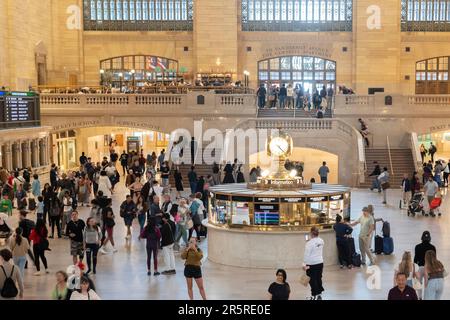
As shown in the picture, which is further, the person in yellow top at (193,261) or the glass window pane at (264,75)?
the glass window pane at (264,75)

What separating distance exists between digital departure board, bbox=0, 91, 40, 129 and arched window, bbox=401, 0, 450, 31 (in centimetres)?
2023

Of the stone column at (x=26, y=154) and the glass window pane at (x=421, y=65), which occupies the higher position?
the glass window pane at (x=421, y=65)

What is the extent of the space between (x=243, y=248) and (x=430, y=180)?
917cm

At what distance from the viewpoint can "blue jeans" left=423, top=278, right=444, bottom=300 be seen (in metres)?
11.1

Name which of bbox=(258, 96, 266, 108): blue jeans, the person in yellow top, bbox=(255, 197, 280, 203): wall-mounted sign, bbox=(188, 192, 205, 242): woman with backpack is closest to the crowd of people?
bbox=(258, 96, 266, 108): blue jeans

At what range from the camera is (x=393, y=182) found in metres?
30.6

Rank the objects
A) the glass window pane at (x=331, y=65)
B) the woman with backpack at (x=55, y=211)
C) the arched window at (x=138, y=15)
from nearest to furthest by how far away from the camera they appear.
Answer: the woman with backpack at (x=55, y=211), the arched window at (x=138, y=15), the glass window pane at (x=331, y=65)

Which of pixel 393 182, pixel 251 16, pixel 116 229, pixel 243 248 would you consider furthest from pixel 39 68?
pixel 243 248

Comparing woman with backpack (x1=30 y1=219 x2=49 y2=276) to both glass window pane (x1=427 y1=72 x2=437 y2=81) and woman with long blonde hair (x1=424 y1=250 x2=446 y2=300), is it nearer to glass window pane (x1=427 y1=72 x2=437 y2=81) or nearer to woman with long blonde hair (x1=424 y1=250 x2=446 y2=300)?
woman with long blonde hair (x1=424 y1=250 x2=446 y2=300)

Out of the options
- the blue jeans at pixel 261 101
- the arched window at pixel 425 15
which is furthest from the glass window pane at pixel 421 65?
the blue jeans at pixel 261 101

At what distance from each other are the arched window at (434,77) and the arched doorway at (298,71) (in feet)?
15.6

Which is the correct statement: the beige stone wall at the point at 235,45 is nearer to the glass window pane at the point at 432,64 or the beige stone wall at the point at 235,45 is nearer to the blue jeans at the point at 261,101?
the glass window pane at the point at 432,64

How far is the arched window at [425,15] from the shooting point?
1689 inches

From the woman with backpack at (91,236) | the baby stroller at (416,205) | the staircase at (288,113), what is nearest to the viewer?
the woman with backpack at (91,236)
